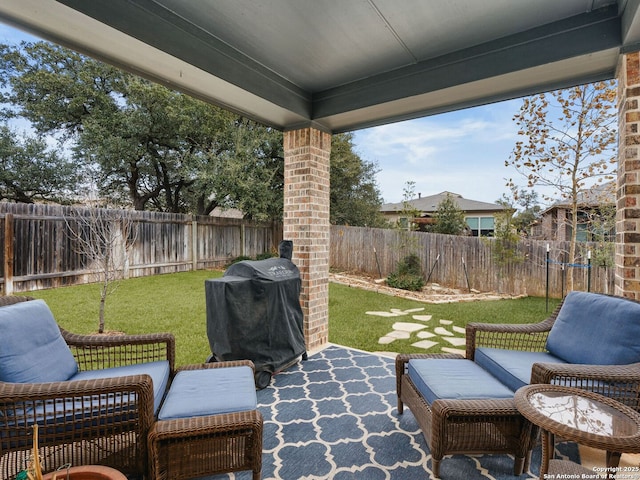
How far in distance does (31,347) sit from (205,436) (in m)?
1.06

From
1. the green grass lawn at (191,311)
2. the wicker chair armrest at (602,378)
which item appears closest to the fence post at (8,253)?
the green grass lawn at (191,311)

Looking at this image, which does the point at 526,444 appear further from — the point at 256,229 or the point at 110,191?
the point at 110,191

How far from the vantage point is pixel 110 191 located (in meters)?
9.65

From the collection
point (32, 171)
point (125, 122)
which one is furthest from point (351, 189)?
point (32, 171)

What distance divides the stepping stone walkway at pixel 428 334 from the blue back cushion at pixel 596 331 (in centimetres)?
186

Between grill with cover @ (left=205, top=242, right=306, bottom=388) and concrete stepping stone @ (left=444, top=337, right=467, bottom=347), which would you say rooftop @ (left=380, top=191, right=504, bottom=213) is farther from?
grill with cover @ (left=205, top=242, right=306, bottom=388)

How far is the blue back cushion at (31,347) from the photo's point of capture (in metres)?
1.62

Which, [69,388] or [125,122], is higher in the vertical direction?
[125,122]

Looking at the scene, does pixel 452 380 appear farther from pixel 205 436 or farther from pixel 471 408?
pixel 205 436

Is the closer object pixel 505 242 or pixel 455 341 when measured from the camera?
pixel 455 341

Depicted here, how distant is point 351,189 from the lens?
1174 cm

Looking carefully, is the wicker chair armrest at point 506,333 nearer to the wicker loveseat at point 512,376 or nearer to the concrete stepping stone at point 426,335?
the wicker loveseat at point 512,376

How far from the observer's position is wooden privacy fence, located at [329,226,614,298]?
6.53 metres

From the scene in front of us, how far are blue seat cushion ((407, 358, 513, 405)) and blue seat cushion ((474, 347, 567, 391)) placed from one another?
0.05 metres
